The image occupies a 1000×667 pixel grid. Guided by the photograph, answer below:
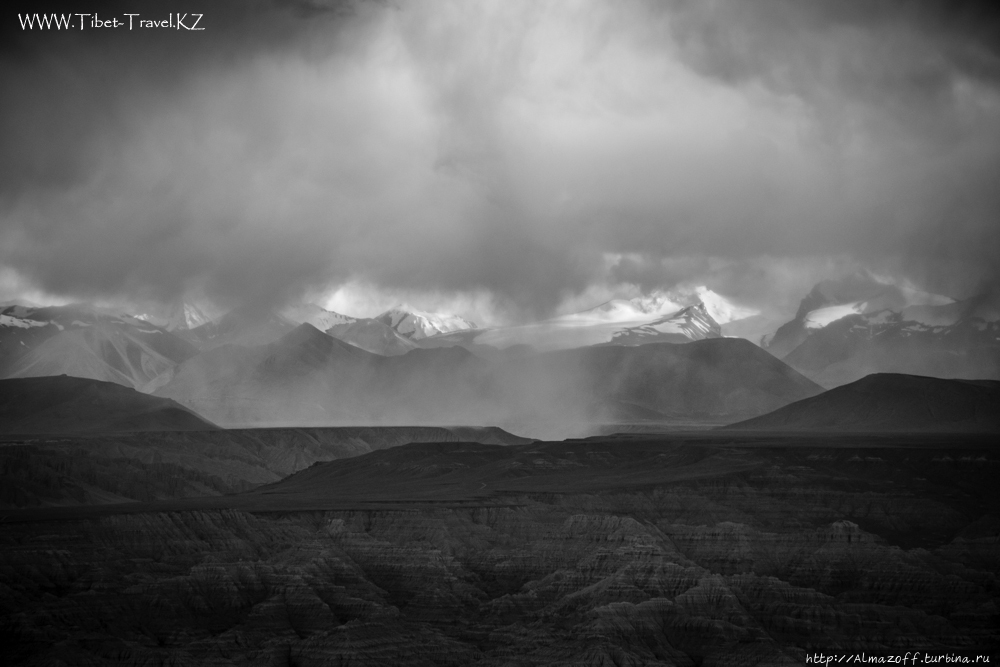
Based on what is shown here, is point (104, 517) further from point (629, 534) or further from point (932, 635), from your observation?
point (932, 635)

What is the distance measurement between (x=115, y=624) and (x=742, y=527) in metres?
77.2

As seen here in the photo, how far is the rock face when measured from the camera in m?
138

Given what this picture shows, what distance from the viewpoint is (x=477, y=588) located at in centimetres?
16375

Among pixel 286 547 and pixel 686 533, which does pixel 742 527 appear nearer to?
pixel 686 533

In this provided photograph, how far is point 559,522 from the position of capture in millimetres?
189875

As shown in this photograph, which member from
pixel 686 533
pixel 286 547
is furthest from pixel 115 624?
pixel 686 533

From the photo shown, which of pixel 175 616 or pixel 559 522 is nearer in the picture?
pixel 175 616

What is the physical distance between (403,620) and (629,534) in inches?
1385

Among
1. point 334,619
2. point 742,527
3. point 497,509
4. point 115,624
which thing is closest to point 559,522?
point 497,509

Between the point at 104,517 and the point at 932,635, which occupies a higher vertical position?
the point at 104,517

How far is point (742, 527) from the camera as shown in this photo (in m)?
179

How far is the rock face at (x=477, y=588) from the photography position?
453 feet

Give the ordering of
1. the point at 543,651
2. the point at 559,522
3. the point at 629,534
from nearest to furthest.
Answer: the point at 543,651 < the point at 629,534 < the point at 559,522

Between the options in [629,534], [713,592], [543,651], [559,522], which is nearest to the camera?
[543,651]
